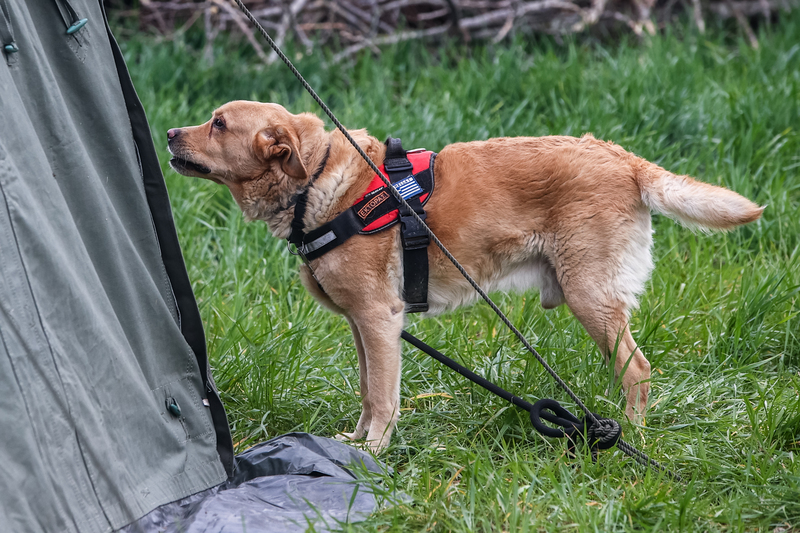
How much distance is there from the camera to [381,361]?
278 cm

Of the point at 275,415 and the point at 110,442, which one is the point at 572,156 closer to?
the point at 275,415

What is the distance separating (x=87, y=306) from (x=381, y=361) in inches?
45.1

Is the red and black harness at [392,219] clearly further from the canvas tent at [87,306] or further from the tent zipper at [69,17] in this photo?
the tent zipper at [69,17]

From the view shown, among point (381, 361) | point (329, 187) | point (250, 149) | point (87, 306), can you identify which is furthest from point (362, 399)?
point (87, 306)

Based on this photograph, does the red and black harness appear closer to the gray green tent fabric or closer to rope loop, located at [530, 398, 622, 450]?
the gray green tent fabric

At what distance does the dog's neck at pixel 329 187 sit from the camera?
9.21 ft

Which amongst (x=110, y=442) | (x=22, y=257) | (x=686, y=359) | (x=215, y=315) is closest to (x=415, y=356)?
(x=215, y=315)

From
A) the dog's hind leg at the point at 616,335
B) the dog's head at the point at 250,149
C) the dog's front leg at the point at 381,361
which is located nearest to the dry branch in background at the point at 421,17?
the dog's head at the point at 250,149

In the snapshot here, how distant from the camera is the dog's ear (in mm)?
2721

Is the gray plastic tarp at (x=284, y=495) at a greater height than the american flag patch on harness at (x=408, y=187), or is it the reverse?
the american flag patch on harness at (x=408, y=187)

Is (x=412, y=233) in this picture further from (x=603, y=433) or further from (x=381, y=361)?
(x=603, y=433)

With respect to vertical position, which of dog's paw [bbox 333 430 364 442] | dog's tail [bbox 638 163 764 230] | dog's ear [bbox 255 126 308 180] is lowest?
dog's paw [bbox 333 430 364 442]

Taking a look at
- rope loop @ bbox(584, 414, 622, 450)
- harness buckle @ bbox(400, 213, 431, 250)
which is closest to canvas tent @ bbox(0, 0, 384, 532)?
harness buckle @ bbox(400, 213, 431, 250)

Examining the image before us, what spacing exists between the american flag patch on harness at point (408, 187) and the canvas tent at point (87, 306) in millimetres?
892
